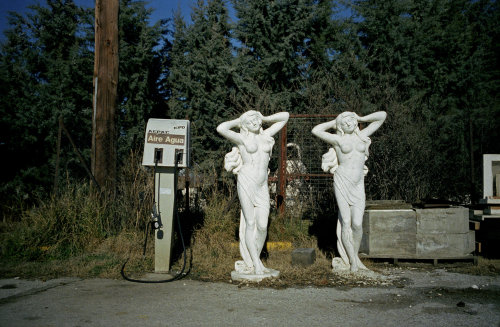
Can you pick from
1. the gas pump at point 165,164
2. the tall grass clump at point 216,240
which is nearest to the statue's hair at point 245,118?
the gas pump at point 165,164

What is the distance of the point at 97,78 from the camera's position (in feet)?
25.8

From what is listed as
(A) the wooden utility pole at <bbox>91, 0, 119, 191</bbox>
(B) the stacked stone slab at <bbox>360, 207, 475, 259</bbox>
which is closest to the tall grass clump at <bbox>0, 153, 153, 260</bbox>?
(A) the wooden utility pole at <bbox>91, 0, 119, 191</bbox>

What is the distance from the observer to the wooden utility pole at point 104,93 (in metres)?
7.84

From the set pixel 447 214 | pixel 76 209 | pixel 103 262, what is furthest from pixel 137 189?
pixel 447 214

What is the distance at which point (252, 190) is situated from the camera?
17.0 feet

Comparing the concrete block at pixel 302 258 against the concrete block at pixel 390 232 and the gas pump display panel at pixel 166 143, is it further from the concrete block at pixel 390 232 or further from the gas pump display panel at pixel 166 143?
the gas pump display panel at pixel 166 143

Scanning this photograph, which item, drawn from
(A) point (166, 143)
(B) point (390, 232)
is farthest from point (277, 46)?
(B) point (390, 232)

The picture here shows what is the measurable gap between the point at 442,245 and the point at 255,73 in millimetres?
8127

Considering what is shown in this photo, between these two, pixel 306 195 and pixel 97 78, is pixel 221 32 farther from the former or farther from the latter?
pixel 306 195

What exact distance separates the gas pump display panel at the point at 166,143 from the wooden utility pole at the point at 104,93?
2.82m

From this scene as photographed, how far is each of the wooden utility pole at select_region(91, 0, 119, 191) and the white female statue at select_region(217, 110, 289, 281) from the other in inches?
142

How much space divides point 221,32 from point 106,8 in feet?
19.7

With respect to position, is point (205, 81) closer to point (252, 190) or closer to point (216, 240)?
point (216, 240)

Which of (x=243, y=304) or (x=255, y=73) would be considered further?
(x=255, y=73)
